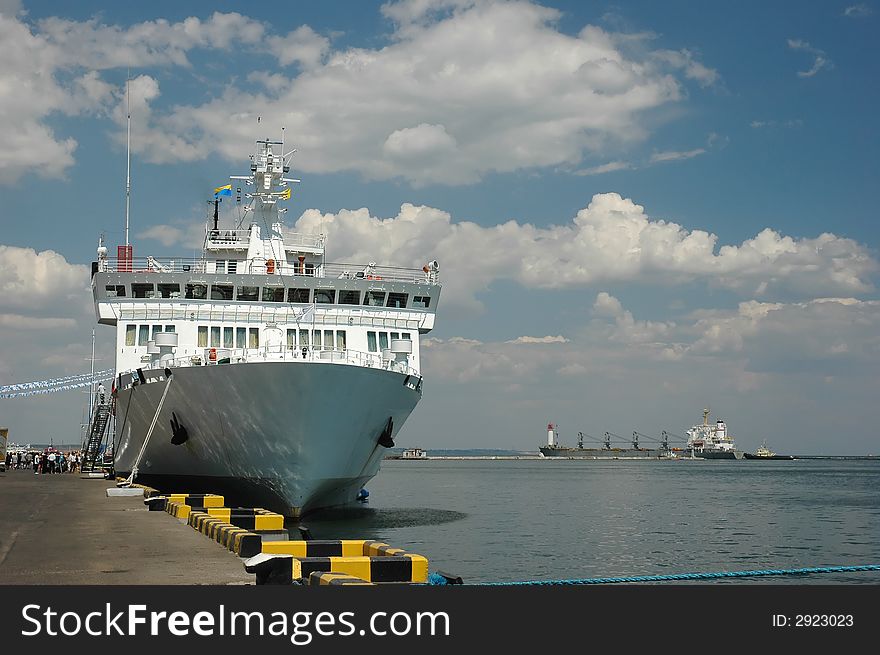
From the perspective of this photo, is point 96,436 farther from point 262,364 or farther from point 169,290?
point 262,364

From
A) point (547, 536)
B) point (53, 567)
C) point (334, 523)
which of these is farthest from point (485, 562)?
point (53, 567)

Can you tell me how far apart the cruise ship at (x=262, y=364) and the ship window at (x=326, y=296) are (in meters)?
0.05

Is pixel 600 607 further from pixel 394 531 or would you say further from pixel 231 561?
pixel 394 531

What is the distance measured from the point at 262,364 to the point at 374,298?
29.6ft

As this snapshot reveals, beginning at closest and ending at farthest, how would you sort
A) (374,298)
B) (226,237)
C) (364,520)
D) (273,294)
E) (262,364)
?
1. (262,364)
2. (273,294)
3. (374,298)
4. (364,520)
5. (226,237)

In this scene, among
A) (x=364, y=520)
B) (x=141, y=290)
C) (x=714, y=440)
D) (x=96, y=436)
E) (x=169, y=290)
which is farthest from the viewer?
(x=714, y=440)

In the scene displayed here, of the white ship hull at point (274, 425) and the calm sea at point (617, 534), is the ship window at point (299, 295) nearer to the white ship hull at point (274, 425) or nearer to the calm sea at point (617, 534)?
the white ship hull at point (274, 425)

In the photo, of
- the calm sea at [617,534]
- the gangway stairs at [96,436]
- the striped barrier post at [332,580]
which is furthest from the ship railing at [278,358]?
the gangway stairs at [96,436]

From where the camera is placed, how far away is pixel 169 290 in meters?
32.4

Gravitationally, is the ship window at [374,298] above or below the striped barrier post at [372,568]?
above

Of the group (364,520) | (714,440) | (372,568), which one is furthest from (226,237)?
(714,440)

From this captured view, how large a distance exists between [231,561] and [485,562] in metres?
13.2

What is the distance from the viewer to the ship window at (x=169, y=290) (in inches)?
1272

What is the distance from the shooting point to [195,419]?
28062 millimetres
